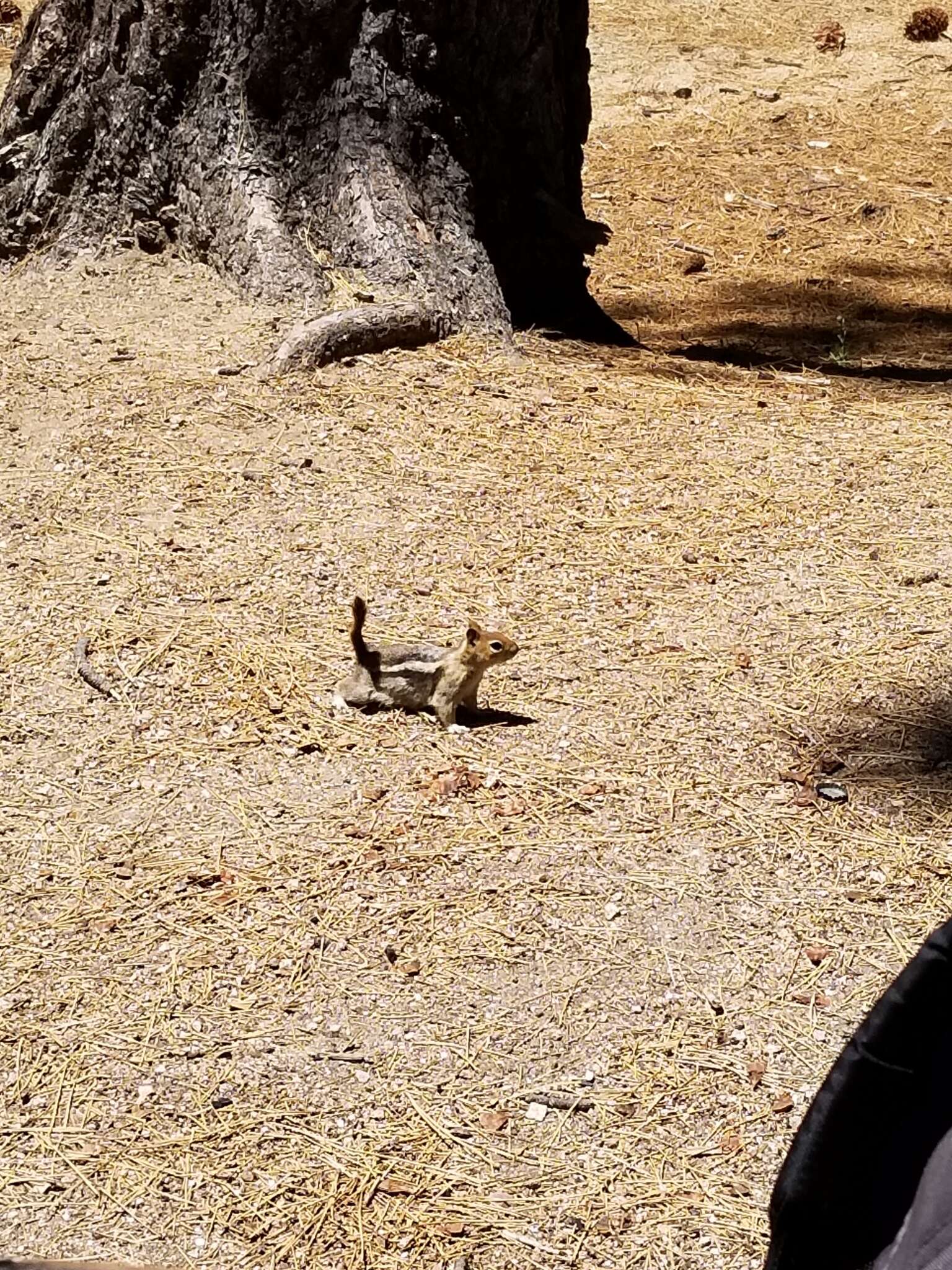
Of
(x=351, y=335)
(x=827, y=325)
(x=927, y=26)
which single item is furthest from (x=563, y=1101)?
(x=927, y=26)

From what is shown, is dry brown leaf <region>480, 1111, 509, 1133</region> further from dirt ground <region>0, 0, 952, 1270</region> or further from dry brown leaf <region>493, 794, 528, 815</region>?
dry brown leaf <region>493, 794, 528, 815</region>

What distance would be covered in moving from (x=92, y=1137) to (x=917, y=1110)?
1697mm

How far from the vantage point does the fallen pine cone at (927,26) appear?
10.9 metres

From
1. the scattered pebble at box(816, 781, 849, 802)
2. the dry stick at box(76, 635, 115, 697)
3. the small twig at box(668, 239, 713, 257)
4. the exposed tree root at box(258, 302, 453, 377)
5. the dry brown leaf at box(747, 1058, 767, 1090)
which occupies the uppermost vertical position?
the exposed tree root at box(258, 302, 453, 377)

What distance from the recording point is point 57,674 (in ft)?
12.9

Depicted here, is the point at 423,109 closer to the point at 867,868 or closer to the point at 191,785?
the point at 191,785

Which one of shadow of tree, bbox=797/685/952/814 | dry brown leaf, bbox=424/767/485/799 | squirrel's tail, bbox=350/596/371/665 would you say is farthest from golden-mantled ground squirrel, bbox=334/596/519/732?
shadow of tree, bbox=797/685/952/814

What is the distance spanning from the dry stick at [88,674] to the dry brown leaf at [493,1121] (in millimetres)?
1631

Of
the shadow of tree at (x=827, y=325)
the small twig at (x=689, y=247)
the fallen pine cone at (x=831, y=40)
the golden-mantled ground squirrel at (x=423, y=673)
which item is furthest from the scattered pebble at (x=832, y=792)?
the fallen pine cone at (x=831, y=40)

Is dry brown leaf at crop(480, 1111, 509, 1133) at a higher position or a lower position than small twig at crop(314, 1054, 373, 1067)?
lower

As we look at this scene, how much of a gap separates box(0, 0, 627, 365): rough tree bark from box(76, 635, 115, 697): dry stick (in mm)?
1838

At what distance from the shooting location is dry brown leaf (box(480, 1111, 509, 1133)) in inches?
105

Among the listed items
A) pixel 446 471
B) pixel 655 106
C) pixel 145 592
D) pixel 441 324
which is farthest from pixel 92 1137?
pixel 655 106

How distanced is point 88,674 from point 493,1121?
1.75 metres
